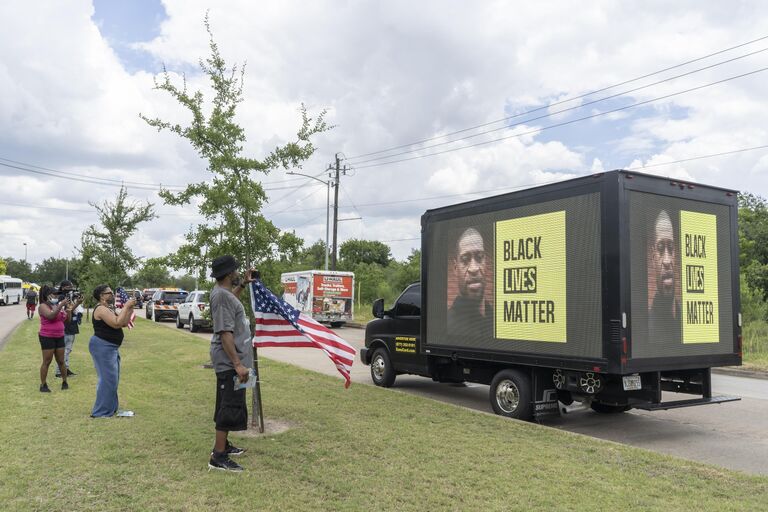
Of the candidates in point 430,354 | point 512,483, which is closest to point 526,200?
point 430,354

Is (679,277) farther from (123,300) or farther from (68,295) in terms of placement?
(68,295)

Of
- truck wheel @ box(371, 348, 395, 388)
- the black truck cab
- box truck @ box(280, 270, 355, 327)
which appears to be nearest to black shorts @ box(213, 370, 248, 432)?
the black truck cab

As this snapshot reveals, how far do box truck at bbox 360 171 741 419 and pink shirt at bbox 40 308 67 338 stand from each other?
5.67 metres

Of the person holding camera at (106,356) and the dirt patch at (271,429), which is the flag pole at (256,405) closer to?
the dirt patch at (271,429)

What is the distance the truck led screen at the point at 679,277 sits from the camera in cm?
704

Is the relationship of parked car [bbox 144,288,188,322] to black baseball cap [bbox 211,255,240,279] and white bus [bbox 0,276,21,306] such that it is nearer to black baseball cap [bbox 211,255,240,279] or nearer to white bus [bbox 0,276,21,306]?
black baseball cap [bbox 211,255,240,279]

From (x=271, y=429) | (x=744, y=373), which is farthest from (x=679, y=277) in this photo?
(x=744, y=373)

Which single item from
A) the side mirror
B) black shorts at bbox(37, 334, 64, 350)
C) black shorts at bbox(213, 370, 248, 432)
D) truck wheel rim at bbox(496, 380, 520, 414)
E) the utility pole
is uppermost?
the utility pole

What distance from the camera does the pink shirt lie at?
28.9 ft

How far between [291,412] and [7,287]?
61.8 metres

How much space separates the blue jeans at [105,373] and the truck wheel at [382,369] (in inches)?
193

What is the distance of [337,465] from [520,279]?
368 cm

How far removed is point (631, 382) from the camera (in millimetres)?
6992

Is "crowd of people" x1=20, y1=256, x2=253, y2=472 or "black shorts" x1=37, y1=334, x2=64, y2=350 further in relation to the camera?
"black shorts" x1=37, y1=334, x2=64, y2=350
